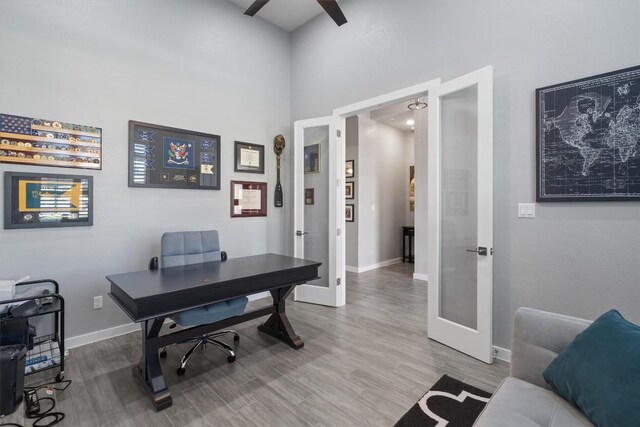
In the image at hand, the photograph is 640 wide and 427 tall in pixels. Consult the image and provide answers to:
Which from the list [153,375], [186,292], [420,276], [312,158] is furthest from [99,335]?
[420,276]

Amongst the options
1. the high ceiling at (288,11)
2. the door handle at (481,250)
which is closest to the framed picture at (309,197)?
the door handle at (481,250)

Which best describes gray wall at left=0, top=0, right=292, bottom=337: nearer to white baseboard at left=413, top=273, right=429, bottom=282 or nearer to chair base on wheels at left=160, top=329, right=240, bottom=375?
chair base on wheels at left=160, top=329, right=240, bottom=375

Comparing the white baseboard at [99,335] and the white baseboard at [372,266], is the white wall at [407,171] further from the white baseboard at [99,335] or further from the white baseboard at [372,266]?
the white baseboard at [99,335]

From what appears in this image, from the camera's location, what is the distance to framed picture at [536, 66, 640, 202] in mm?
1937

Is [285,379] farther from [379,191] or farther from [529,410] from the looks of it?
[379,191]

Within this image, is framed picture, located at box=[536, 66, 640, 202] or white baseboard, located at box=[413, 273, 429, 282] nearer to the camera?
framed picture, located at box=[536, 66, 640, 202]

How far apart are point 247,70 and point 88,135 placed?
6.75ft

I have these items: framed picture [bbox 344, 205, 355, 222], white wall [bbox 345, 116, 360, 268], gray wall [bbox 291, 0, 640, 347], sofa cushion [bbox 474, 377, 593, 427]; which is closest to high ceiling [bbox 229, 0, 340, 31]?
gray wall [bbox 291, 0, 640, 347]

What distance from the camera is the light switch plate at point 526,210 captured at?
2.33m

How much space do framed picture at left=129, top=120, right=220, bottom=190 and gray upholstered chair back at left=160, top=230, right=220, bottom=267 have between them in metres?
0.82

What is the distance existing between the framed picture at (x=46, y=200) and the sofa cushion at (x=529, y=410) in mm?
3310

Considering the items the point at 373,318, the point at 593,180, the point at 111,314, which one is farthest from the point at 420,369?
the point at 111,314

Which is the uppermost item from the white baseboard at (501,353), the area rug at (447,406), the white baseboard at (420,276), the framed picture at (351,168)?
the framed picture at (351,168)

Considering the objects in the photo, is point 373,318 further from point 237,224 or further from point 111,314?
point 111,314
